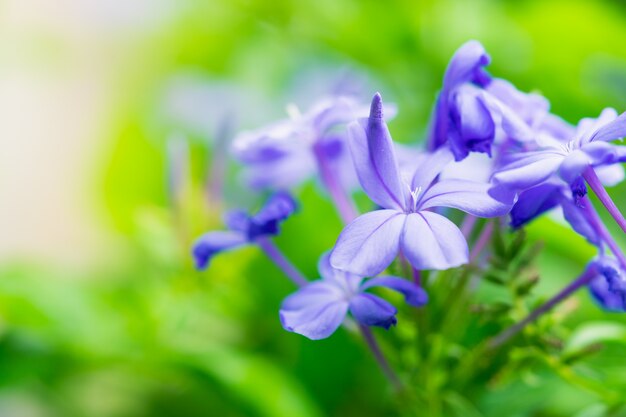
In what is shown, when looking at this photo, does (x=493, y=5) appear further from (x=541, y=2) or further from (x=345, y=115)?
(x=345, y=115)

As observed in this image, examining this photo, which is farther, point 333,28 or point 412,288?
point 333,28

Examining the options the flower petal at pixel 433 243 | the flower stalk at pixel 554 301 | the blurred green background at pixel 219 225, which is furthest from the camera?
the blurred green background at pixel 219 225

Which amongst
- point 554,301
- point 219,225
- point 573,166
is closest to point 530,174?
point 573,166

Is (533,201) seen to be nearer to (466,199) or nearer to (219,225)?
(466,199)

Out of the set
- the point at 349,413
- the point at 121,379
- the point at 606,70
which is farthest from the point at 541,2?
the point at 121,379

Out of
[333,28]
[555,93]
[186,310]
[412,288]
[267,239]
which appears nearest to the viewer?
[412,288]

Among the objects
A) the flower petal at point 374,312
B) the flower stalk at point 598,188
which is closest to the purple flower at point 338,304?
the flower petal at point 374,312

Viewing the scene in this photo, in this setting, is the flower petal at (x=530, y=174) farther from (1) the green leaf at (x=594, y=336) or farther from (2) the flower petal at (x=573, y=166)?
(1) the green leaf at (x=594, y=336)
